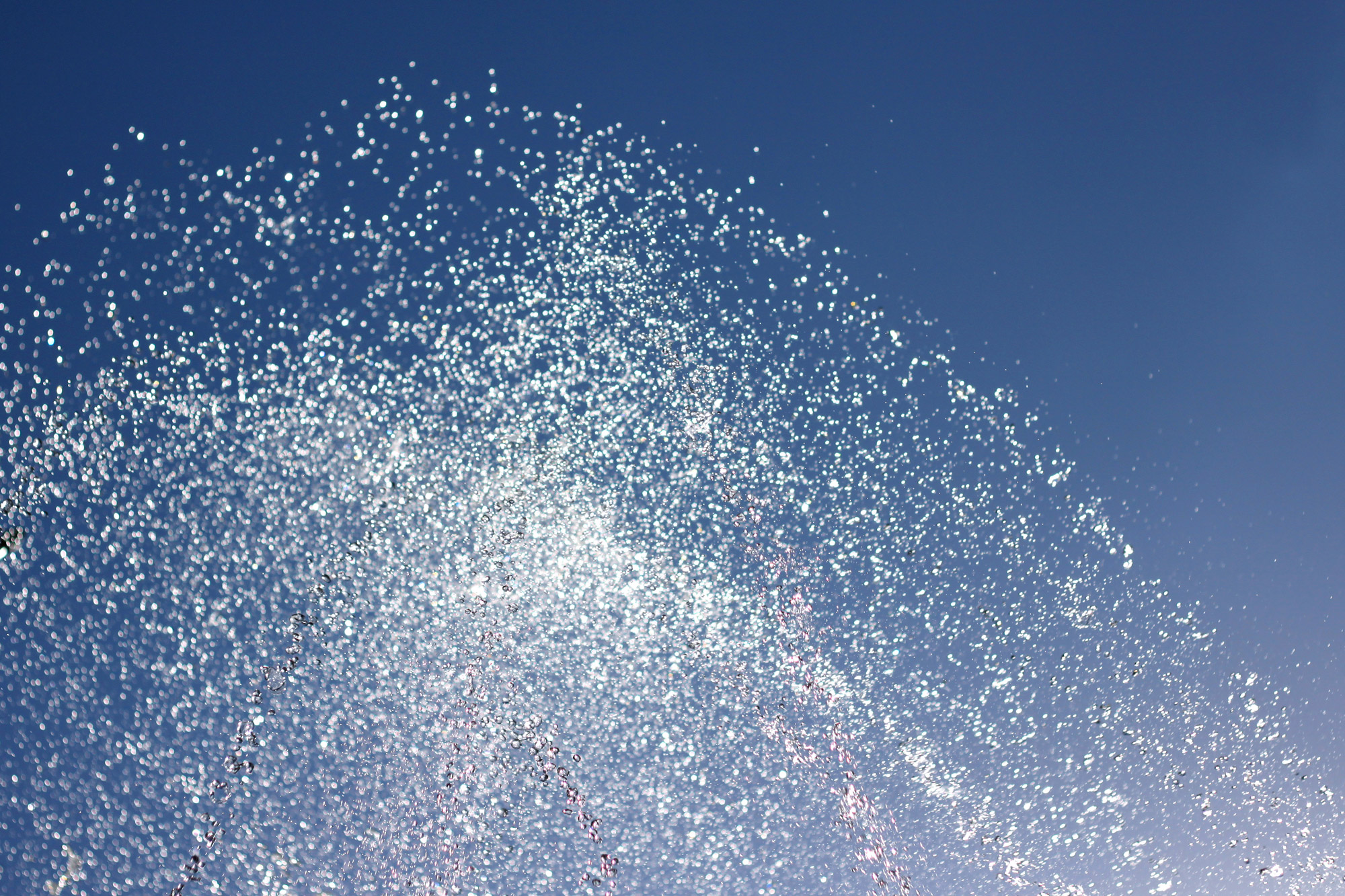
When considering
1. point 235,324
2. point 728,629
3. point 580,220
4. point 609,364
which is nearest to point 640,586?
point 728,629

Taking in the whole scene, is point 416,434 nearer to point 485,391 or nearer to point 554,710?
point 485,391

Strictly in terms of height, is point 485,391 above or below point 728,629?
above

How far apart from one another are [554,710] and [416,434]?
2253 mm

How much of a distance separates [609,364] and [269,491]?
8.57 feet

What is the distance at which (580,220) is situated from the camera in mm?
5926

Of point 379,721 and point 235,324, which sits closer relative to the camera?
point 235,324

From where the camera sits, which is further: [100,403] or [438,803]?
[438,803]

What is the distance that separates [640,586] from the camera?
6285 millimetres

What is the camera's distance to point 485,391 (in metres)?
6.00

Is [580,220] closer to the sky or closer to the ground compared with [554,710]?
closer to the sky

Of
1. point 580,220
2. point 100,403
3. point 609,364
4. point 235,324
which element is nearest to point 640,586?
point 609,364

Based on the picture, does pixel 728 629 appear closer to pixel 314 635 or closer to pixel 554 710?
pixel 554 710

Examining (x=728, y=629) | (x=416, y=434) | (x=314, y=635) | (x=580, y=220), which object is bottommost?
(x=314, y=635)

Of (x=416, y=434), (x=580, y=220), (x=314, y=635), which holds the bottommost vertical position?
(x=314, y=635)
